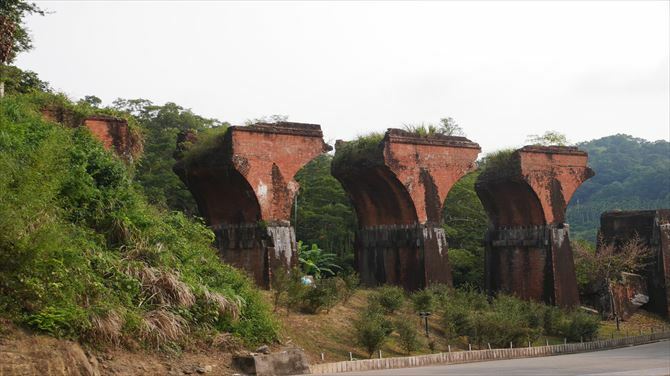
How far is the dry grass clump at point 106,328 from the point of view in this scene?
9164 millimetres

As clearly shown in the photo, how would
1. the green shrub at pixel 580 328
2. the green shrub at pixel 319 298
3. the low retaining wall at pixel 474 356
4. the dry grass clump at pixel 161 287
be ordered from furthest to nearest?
the green shrub at pixel 580 328 → the green shrub at pixel 319 298 → the low retaining wall at pixel 474 356 → the dry grass clump at pixel 161 287

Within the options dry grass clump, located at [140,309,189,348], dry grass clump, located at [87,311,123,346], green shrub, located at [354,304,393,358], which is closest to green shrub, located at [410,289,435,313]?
green shrub, located at [354,304,393,358]

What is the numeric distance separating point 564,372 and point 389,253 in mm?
11183

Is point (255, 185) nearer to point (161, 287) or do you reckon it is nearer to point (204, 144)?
point (204, 144)

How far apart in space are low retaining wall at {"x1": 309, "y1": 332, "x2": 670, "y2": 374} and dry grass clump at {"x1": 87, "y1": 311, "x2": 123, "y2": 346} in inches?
128

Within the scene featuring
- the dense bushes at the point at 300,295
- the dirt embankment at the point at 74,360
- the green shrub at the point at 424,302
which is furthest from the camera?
the green shrub at the point at 424,302

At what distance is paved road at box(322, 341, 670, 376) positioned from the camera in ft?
36.1

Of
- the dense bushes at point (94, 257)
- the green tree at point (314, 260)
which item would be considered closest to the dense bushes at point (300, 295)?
the dense bushes at point (94, 257)

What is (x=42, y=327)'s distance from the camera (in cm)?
865

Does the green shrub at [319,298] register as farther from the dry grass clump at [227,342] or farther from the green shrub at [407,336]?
the dry grass clump at [227,342]

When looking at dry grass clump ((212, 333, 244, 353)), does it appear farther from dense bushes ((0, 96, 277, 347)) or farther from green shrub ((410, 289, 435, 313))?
green shrub ((410, 289, 435, 313))

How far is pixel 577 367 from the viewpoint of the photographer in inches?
485

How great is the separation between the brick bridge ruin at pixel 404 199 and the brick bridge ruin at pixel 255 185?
210cm

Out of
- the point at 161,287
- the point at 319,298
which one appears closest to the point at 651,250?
the point at 319,298
